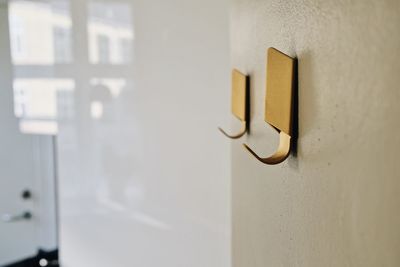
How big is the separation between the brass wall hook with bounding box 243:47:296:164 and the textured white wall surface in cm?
1

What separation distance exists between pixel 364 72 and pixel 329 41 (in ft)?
0.24

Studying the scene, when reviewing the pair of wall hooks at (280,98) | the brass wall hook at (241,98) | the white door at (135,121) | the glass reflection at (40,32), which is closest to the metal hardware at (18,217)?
the white door at (135,121)

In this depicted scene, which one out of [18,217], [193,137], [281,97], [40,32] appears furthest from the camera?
[18,217]

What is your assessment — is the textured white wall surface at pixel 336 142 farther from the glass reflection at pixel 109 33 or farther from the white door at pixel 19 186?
the white door at pixel 19 186

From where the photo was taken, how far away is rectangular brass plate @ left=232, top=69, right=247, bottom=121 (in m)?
0.71

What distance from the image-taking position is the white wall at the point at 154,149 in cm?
120

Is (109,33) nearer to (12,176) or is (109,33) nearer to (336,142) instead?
(336,142)

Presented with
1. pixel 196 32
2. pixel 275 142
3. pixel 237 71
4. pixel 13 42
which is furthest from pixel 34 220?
pixel 275 142

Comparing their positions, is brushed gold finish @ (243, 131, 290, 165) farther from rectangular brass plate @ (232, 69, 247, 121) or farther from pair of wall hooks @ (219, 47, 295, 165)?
rectangular brass plate @ (232, 69, 247, 121)

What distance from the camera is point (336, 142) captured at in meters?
0.34

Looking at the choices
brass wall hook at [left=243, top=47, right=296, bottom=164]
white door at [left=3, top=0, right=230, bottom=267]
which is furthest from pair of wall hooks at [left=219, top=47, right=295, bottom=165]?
white door at [left=3, top=0, right=230, bottom=267]

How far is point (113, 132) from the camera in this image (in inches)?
58.9

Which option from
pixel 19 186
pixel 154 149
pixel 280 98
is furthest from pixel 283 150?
pixel 19 186

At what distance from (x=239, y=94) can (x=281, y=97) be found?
0.31 m
